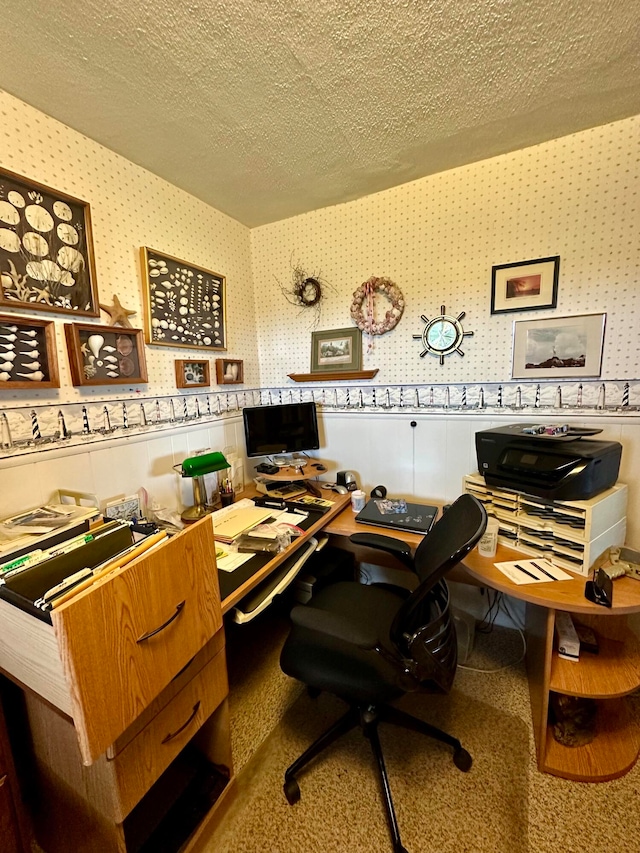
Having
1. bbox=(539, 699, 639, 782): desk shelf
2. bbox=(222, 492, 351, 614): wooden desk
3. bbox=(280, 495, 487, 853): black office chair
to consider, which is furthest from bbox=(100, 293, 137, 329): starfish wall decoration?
bbox=(539, 699, 639, 782): desk shelf

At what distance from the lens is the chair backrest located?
915mm

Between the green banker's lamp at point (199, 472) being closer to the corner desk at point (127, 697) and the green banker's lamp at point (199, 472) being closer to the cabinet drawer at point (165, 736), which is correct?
the corner desk at point (127, 697)

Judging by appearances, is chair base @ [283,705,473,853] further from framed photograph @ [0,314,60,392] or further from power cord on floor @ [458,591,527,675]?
framed photograph @ [0,314,60,392]

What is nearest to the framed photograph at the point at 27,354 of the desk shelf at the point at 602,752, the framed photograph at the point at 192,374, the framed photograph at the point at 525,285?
the framed photograph at the point at 192,374

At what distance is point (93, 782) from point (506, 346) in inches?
86.6

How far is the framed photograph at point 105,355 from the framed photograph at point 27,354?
0.07 metres

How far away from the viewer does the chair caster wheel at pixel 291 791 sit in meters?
1.18

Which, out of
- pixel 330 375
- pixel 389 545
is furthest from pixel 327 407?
pixel 389 545

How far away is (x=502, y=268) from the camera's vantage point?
5.52 feet

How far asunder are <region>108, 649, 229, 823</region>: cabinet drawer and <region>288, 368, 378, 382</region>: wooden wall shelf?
1529 millimetres

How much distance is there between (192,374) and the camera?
1.87 m

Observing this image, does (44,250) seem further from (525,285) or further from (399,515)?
(525,285)

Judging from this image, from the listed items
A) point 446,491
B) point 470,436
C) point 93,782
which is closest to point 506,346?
point 470,436

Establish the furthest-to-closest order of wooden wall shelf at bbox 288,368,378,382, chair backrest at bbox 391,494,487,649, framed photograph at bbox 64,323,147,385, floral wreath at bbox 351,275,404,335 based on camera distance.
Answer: wooden wall shelf at bbox 288,368,378,382 → floral wreath at bbox 351,275,404,335 → framed photograph at bbox 64,323,147,385 → chair backrest at bbox 391,494,487,649
